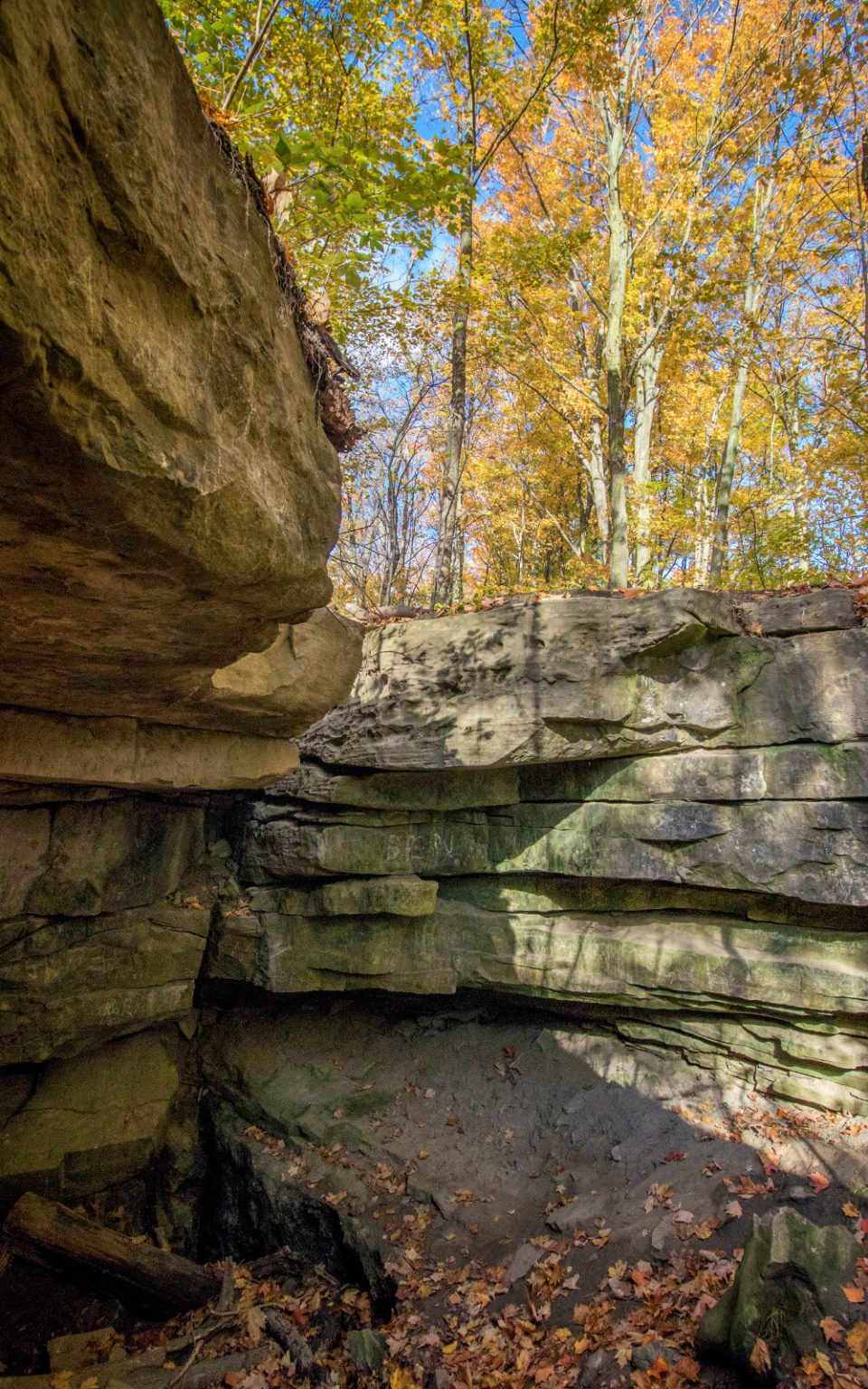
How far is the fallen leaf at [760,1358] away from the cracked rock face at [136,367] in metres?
4.56

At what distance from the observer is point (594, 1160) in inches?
246

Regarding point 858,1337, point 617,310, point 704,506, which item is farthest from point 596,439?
point 858,1337

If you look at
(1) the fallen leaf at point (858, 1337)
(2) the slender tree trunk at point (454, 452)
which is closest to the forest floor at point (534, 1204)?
(1) the fallen leaf at point (858, 1337)

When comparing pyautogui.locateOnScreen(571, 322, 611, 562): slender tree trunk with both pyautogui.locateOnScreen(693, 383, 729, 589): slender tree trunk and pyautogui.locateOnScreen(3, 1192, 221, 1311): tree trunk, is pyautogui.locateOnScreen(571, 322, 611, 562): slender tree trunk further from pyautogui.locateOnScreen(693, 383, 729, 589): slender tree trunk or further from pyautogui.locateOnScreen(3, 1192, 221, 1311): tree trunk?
pyautogui.locateOnScreen(3, 1192, 221, 1311): tree trunk

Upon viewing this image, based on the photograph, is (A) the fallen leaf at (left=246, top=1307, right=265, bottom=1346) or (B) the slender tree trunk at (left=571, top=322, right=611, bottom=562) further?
(B) the slender tree trunk at (left=571, top=322, right=611, bottom=562)

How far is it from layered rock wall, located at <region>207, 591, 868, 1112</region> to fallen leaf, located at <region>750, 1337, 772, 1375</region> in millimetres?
3013

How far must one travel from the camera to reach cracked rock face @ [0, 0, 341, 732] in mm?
1500

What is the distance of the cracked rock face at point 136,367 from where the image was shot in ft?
4.92

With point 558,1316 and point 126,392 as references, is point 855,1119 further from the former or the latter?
point 126,392

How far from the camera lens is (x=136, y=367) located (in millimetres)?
1847

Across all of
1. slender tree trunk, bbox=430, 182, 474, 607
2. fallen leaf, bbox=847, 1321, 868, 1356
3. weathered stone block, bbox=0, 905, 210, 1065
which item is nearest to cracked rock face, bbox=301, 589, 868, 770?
weathered stone block, bbox=0, 905, 210, 1065

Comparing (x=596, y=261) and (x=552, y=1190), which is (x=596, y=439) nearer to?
(x=596, y=261)

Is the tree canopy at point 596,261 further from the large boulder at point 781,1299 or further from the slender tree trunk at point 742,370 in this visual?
the large boulder at point 781,1299

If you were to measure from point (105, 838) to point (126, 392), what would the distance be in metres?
5.95
